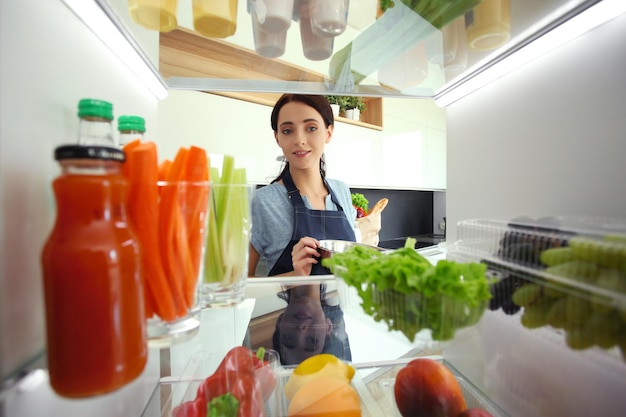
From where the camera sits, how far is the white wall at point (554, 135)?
16.6 inches

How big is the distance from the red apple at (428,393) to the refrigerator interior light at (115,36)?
608 millimetres

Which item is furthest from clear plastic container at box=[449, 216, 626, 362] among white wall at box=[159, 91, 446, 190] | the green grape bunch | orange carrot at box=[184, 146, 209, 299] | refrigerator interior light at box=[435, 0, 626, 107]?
white wall at box=[159, 91, 446, 190]

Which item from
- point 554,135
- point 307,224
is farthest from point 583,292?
point 307,224

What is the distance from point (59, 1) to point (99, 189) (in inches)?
9.4

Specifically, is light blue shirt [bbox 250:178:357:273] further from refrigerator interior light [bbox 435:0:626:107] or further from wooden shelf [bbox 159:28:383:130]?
refrigerator interior light [bbox 435:0:626:107]

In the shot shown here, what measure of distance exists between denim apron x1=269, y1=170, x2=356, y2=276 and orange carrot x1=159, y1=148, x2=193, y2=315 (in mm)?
923

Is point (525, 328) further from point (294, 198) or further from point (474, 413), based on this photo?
point (294, 198)

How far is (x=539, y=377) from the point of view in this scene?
484 millimetres

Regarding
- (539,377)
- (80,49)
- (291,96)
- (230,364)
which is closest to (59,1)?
(80,49)

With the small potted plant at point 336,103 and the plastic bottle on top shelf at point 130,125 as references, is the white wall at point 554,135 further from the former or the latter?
the small potted plant at point 336,103

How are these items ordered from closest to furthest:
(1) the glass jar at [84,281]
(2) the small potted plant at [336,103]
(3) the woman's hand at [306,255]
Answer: (1) the glass jar at [84,281] → (3) the woman's hand at [306,255] → (2) the small potted plant at [336,103]

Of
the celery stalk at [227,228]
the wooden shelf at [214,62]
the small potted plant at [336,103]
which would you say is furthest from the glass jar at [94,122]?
the small potted plant at [336,103]

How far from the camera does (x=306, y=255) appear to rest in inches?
38.8

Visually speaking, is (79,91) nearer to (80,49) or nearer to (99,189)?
Answer: (80,49)
